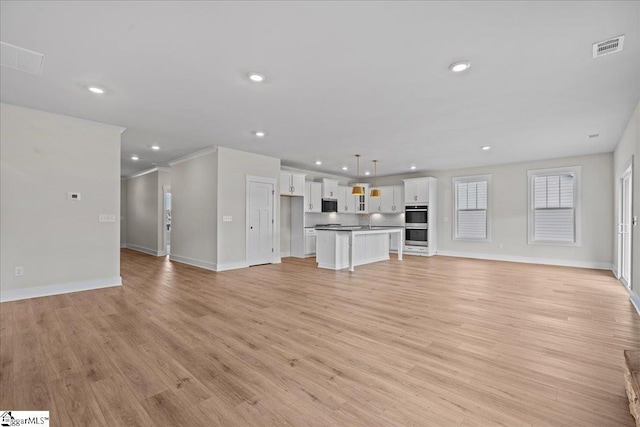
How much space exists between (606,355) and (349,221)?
Answer: 841 cm

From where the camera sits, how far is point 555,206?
729 cm

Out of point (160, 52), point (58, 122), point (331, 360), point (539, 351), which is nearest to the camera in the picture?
point (331, 360)

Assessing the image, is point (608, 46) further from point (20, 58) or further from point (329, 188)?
point (329, 188)

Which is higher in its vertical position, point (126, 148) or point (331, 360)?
point (126, 148)

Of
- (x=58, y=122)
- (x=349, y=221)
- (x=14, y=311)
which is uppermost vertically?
(x=58, y=122)

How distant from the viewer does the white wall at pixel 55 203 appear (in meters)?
4.01

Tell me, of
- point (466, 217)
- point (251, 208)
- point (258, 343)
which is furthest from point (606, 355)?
point (466, 217)

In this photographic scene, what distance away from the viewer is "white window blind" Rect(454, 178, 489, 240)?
8.40 m

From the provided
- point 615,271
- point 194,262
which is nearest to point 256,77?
point 194,262

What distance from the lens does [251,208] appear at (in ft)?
22.5

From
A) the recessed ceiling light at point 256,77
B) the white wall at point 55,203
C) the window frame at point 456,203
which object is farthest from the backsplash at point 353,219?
the recessed ceiling light at point 256,77

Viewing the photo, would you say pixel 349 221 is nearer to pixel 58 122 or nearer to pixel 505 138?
pixel 505 138

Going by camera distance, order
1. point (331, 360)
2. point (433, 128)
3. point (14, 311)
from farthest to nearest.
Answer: point (433, 128), point (14, 311), point (331, 360)

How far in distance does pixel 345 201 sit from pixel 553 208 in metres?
5.77
